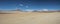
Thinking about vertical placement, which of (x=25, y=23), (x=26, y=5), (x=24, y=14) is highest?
(x=26, y=5)

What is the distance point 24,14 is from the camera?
1.31 m

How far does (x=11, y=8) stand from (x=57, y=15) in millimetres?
651

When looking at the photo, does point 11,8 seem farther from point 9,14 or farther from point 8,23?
point 8,23

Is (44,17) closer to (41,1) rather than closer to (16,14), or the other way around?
(41,1)

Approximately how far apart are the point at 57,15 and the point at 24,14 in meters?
0.46

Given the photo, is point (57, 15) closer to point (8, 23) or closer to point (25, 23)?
point (25, 23)

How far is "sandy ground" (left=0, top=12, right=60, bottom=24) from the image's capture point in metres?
1.30

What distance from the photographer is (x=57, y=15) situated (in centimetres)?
131

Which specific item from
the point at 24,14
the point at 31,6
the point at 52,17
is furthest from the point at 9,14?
the point at 52,17

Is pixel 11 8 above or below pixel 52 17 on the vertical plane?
above

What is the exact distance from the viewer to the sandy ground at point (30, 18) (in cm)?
130

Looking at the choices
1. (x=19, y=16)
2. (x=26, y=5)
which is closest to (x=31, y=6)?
(x=26, y=5)

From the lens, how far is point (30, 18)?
131 cm

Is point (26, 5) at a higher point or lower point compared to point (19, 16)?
higher
